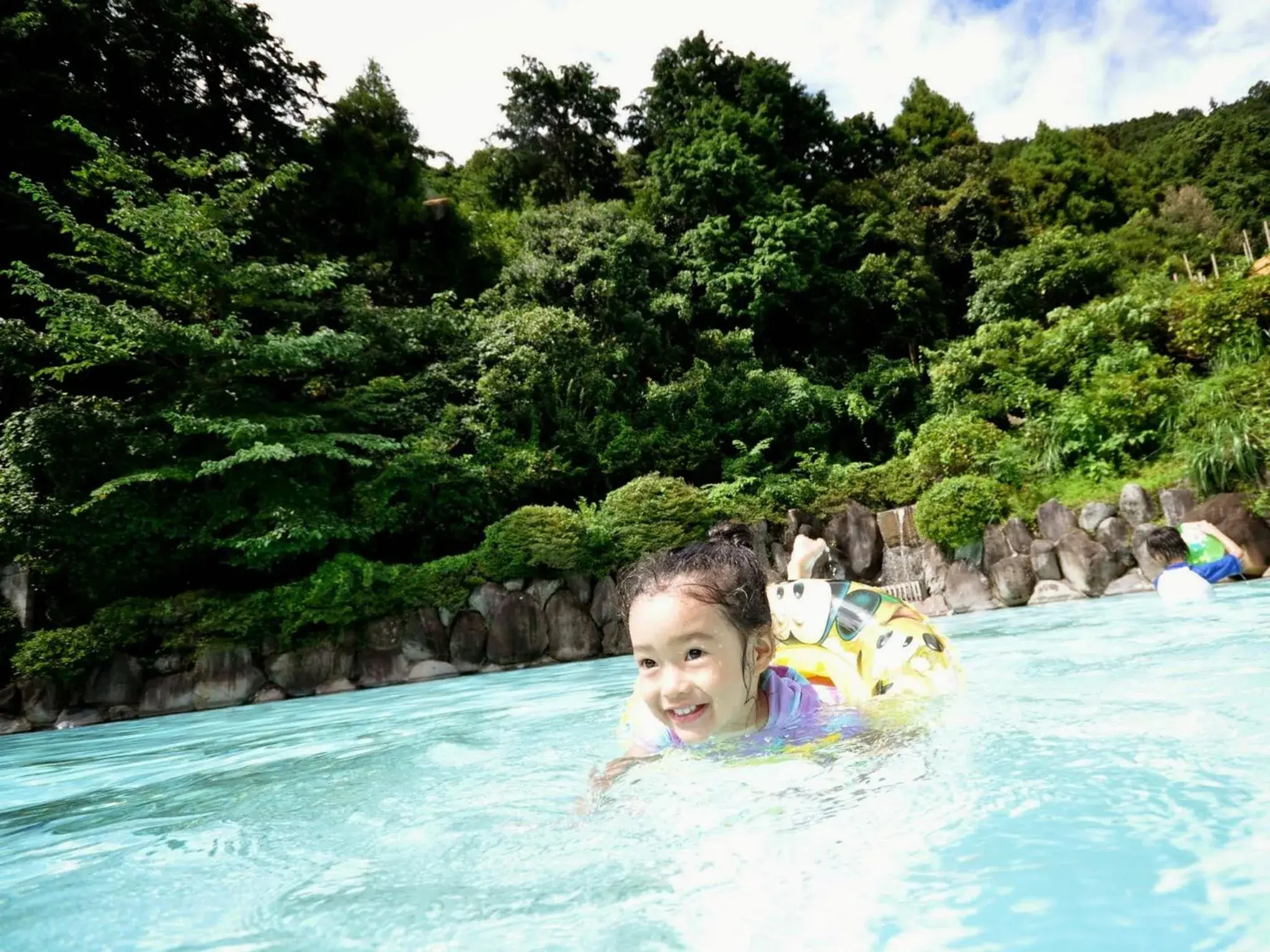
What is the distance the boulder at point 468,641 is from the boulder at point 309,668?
1.19 m

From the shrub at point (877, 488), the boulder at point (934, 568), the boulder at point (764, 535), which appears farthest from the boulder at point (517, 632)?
the boulder at point (934, 568)

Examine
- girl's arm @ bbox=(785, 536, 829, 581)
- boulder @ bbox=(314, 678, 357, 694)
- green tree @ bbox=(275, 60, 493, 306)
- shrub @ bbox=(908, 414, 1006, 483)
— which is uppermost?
green tree @ bbox=(275, 60, 493, 306)

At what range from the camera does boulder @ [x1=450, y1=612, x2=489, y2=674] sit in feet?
29.2

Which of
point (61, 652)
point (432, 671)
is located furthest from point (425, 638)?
point (61, 652)

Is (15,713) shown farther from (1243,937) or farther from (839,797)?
(1243,937)

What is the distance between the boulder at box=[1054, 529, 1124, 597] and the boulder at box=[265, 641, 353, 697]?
881 centimetres

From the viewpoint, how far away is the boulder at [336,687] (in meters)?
8.39

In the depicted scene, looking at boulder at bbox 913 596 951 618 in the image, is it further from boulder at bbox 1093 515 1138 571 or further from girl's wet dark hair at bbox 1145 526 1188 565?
girl's wet dark hair at bbox 1145 526 1188 565

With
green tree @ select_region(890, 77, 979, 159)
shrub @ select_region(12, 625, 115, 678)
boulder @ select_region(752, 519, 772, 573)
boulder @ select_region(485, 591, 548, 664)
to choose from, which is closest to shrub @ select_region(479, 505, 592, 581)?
boulder @ select_region(485, 591, 548, 664)

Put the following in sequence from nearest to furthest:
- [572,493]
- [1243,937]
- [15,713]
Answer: [1243,937] → [15,713] → [572,493]

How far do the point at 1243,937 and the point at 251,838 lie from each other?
2.30 meters

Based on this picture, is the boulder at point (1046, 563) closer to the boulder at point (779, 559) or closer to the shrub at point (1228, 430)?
the shrub at point (1228, 430)

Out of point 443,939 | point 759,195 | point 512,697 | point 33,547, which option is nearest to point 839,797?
point 443,939

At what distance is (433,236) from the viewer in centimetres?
1728
